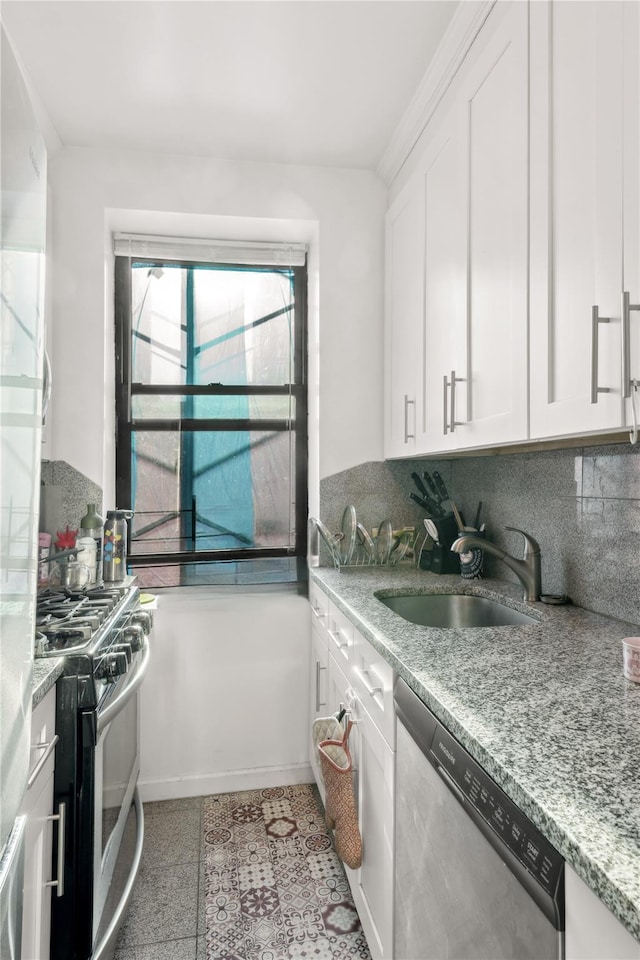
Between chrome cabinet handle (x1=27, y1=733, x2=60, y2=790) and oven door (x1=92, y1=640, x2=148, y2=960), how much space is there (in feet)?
0.39

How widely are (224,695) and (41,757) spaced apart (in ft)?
4.43

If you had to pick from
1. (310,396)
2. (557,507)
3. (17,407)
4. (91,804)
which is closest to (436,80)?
(310,396)

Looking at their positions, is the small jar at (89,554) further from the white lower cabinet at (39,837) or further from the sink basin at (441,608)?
the sink basin at (441,608)

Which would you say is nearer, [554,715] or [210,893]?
[554,715]

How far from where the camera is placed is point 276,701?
2529 millimetres

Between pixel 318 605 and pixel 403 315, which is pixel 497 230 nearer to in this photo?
pixel 403 315

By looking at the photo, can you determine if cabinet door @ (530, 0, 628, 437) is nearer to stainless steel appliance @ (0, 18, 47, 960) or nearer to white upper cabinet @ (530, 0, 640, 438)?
white upper cabinet @ (530, 0, 640, 438)

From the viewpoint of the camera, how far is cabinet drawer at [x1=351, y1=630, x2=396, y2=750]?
4.37 feet

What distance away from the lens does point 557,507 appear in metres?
1.73

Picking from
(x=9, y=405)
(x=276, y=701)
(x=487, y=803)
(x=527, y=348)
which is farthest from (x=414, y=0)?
(x=276, y=701)

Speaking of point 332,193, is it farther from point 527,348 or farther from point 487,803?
point 487,803

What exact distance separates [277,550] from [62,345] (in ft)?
4.16

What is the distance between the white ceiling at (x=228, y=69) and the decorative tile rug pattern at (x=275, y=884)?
2670 millimetres

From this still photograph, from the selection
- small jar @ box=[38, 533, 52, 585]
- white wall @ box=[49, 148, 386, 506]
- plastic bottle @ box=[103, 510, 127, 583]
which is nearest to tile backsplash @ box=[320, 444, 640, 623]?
white wall @ box=[49, 148, 386, 506]
